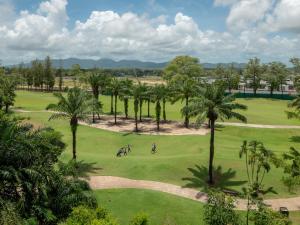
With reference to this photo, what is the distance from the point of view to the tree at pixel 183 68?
429ft

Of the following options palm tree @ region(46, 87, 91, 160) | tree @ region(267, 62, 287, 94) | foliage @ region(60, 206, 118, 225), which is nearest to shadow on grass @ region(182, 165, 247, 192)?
palm tree @ region(46, 87, 91, 160)

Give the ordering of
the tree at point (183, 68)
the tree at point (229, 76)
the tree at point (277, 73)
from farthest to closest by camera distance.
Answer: the tree at point (183, 68) → the tree at point (229, 76) → the tree at point (277, 73)

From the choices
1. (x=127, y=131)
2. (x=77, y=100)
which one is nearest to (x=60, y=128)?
(x=127, y=131)

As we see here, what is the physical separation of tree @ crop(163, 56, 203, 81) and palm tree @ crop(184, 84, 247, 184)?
93.4 meters

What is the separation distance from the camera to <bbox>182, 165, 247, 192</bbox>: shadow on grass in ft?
117

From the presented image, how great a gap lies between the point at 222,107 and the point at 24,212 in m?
21.5

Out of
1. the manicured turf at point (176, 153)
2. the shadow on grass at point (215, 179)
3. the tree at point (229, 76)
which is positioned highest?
the tree at point (229, 76)

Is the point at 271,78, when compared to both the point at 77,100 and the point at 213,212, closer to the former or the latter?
the point at 77,100

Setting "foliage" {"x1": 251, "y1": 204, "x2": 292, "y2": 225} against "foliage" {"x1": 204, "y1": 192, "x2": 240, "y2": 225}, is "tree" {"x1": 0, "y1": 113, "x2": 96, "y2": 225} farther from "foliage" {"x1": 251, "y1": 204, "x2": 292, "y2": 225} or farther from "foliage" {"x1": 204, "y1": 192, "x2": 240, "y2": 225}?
"foliage" {"x1": 251, "y1": 204, "x2": 292, "y2": 225}

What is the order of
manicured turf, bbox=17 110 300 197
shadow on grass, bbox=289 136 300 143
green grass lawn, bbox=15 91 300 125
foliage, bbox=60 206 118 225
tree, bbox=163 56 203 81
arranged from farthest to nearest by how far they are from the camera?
tree, bbox=163 56 203 81
green grass lawn, bbox=15 91 300 125
shadow on grass, bbox=289 136 300 143
manicured turf, bbox=17 110 300 197
foliage, bbox=60 206 118 225

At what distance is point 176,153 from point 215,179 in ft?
39.6

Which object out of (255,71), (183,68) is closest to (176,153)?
(255,71)

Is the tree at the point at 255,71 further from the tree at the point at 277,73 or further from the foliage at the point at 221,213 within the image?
the foliage at the point at 221,213

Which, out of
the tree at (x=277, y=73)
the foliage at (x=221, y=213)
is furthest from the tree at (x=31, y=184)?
the tree at (x=277, y=73)
